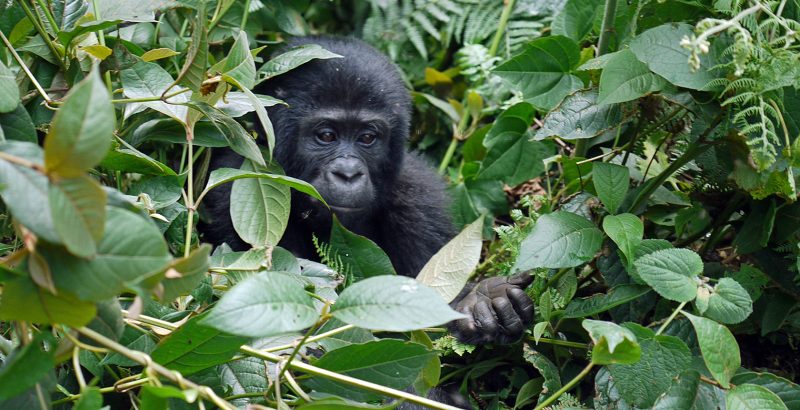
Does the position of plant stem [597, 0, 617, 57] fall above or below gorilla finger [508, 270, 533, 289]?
above

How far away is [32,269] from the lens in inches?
59.9

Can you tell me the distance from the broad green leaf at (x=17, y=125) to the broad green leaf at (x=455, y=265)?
1.09 m

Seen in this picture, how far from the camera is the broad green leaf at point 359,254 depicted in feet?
8.89

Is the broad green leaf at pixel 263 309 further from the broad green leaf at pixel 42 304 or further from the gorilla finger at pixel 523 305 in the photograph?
the gorilla finger at pixel 523 305

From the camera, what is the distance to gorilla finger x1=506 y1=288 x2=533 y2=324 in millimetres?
2893

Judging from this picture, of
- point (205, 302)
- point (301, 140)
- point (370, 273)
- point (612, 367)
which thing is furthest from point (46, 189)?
point (301, 140)

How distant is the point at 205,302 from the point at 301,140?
1.41m

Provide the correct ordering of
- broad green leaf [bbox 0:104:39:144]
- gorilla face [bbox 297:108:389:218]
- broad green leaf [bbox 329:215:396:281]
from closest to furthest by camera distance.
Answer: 1. broad green leaf [bbox 0:104:39:144]
2. broad green leaf [bbox 329:215:396:281]
3. gorilla face [bbox 297:108:389:218]

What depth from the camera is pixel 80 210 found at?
1.43 meters

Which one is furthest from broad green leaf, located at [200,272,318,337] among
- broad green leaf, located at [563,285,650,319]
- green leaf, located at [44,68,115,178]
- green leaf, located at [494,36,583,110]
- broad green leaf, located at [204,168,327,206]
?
green leaf, located at [494,36,583,110]

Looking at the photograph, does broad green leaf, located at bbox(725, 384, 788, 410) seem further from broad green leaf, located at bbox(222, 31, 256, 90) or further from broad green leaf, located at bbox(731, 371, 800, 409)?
broad green leaf, located at bbox(222, 31, 256, 90)

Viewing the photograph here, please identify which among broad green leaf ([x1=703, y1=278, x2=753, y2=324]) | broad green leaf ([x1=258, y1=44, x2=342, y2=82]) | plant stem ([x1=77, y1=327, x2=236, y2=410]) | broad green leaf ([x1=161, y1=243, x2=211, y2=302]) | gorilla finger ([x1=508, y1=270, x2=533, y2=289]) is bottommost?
gorilla finger ([x1=508, y1=270, x2=533, y2=289])

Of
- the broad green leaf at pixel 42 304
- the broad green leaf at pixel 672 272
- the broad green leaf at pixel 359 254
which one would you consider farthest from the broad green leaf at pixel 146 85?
the broad green leaf at pixel 672 272

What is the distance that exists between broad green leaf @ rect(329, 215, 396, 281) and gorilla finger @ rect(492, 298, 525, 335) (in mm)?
418
